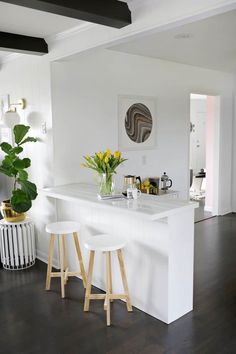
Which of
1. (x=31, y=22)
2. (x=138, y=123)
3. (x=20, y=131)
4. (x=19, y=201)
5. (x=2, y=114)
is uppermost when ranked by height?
(x=31, y=22)

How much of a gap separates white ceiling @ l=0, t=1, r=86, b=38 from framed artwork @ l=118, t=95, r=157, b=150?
1.37 meters

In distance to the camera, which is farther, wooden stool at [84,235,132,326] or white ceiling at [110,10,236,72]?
white ceiling at [110,10,236,72]

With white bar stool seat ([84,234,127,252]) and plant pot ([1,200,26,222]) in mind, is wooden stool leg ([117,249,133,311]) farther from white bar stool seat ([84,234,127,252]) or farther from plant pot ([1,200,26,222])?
plant pot ([1,200,26,222])

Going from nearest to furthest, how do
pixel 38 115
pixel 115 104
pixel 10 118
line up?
pixel 38 115 → pixel 10 118 → pixel 115 104

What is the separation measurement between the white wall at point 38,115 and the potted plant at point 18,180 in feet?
0.60

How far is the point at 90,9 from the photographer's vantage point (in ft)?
8.49

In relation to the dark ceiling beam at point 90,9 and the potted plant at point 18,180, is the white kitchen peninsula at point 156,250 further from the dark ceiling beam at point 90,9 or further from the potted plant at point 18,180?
the dark ceiling beam at point 90,9

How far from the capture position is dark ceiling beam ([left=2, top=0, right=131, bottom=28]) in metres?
2.37

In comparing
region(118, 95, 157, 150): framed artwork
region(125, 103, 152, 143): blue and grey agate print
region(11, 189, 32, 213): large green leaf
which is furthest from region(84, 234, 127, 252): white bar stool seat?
region(125, 103, 152, 143): blue and grey agate print

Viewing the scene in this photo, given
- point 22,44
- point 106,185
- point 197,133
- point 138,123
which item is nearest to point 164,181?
point 138,123

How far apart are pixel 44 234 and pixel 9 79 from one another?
202 cm

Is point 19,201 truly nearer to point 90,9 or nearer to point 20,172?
point 20,172

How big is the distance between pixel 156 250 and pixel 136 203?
0.42 m

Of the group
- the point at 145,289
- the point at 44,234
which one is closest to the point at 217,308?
the point at 145,289
